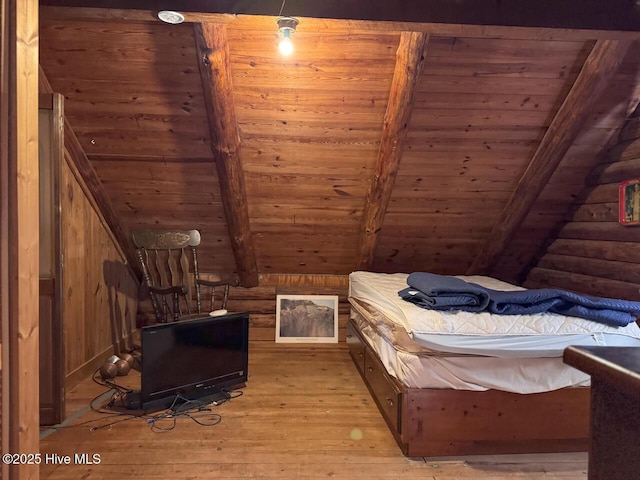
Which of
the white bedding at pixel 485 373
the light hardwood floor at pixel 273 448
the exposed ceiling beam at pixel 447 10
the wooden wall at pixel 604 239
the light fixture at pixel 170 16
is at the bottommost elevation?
the light hardwood floor at pixel 273 448

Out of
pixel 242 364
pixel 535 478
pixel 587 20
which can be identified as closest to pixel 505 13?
pixel 587 20

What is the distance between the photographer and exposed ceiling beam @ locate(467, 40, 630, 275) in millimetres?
2439

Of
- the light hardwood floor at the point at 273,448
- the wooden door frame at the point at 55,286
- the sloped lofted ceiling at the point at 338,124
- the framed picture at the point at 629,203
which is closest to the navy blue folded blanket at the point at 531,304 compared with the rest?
the light hardwood floor at the point at 273,448

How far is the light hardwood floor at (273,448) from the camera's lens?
195 cm

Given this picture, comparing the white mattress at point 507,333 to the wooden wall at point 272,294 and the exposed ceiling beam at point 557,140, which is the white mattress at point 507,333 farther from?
the wooden wall at point 272,294

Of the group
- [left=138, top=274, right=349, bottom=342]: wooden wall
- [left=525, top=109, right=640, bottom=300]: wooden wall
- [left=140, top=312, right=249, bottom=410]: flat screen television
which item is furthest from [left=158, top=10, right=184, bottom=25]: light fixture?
[left=525, top=109, right=640, bottom=300]: wooden wall

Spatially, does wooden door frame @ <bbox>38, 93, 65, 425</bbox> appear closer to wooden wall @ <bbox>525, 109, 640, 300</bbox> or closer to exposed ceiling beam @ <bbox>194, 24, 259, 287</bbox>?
exposed ceiling beam @ <bbox>194, 24, 259, 287</bbox>

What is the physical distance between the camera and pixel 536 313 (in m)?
2.10

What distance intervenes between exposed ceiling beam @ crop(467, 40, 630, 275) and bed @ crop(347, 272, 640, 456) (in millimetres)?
1351

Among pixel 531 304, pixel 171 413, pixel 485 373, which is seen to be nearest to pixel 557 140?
pixel 531 304

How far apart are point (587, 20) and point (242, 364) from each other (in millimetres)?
2715

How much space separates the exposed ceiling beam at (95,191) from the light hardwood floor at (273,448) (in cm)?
126

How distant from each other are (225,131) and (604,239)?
282 centimetres

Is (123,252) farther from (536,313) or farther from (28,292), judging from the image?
(536,313)
